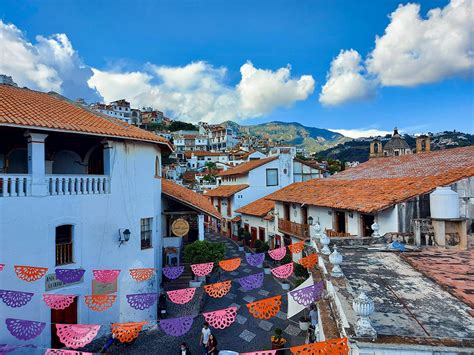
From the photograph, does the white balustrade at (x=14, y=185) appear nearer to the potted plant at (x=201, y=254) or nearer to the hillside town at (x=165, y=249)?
the hillside town at (x=165, y=249)

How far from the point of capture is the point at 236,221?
3506cm

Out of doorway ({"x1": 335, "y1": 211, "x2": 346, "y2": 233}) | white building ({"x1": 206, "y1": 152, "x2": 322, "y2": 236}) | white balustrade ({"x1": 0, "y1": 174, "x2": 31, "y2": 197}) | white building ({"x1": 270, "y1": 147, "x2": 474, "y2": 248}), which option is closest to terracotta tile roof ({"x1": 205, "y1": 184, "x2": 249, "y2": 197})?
white building ({"x1": 206, "y1": 152, "x2": 322, "y2": 236})

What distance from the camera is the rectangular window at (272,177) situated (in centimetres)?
3628

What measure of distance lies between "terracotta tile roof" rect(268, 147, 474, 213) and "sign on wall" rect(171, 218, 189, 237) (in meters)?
7.89

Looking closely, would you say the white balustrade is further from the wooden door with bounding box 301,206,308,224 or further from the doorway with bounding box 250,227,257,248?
the doorway with bounding box 250,227,257,248

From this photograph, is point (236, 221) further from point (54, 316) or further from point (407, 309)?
point (407, 309)

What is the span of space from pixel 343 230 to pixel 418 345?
13693 mm

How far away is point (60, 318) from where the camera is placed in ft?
35.3

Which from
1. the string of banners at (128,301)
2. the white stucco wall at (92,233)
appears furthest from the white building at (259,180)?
the string of banners at (128,301)

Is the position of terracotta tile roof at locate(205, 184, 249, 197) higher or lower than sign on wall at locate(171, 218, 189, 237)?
higher

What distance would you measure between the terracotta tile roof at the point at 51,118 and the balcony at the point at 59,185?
5.68 feet

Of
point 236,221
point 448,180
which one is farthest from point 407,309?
point 236,221

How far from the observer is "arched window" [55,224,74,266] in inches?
421

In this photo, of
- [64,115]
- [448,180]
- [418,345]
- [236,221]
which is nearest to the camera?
[418,345]
